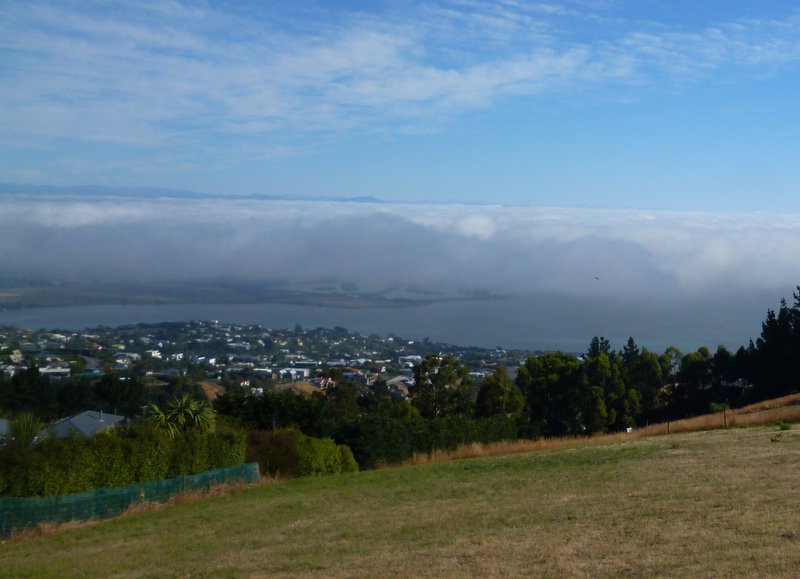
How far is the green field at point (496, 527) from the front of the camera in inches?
395

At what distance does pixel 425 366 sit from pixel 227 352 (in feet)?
110

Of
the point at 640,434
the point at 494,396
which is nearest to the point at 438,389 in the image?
the point at 494,396

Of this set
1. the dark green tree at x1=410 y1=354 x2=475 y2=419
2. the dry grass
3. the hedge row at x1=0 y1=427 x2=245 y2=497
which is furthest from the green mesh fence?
the dark green tree at x1=410 y1=354 x2=475 y2=419

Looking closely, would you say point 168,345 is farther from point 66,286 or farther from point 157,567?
point 157,567

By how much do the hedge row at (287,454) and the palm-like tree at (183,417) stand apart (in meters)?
1.89

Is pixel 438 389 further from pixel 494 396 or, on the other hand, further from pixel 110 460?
pixel 110 460

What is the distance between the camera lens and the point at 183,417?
25.3 meters

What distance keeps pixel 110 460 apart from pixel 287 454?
23.7 ft

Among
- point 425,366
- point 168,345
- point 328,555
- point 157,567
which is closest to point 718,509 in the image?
point 328,555

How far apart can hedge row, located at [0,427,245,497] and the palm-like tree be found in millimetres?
849

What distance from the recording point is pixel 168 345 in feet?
258

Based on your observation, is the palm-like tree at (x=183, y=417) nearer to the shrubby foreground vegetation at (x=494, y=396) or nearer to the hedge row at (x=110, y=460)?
the hedge row at (x=110, y=460)

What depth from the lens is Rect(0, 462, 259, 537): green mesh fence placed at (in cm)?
1656

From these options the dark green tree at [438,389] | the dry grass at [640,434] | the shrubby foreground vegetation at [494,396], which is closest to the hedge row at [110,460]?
the shrubby foreground vegetation at [494,396]
